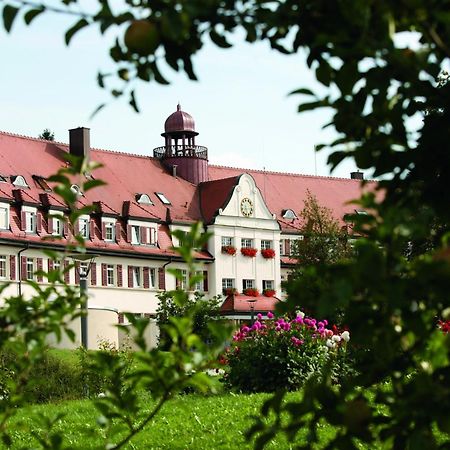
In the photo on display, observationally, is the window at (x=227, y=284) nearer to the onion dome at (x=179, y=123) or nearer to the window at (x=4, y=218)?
the onion dome at (x=179, y=123)

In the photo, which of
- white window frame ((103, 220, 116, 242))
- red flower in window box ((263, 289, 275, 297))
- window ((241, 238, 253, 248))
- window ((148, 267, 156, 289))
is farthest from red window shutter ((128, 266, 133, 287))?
red flower in window box ((263, 289, 275, 297))

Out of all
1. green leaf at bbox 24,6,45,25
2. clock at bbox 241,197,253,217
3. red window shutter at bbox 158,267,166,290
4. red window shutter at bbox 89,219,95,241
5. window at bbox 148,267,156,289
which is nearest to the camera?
green leaf at bbox 24,6,45,25

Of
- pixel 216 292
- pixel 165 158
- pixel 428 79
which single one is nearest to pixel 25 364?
pixel 428 79

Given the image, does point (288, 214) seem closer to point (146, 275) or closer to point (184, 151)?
point (184, 151)

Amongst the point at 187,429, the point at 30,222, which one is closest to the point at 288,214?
the point at 30,222

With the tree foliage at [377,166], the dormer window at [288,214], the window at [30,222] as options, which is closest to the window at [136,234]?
the window at [30,222]

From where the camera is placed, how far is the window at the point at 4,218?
48.1 m

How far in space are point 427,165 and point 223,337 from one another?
2.31 ft

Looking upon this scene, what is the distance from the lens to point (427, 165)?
2.71m

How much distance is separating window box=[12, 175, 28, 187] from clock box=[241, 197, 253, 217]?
14.1m

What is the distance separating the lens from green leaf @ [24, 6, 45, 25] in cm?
253

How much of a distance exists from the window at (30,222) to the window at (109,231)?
14.9ft

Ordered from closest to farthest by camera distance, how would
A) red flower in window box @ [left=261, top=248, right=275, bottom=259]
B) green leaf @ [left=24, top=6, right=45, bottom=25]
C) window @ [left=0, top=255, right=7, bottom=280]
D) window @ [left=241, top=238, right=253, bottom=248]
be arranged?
1. green leaf @ [left=24, top=6, right=45, bottom=25]
2. window @ [left=0, top=255, right=7, bottom=280]
3. window @ [left=241, top=238, right=253, bottom=248]
4. red flower in window box @ [left=261, top=248, right=275, bottom=259]

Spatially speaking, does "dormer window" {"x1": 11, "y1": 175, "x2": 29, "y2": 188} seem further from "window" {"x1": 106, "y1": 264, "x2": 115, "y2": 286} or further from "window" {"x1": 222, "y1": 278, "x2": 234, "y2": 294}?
"window" {"x1": 222, "y1": 278, "x2": 234, "y2": 294}
